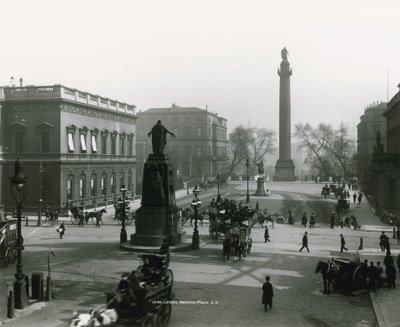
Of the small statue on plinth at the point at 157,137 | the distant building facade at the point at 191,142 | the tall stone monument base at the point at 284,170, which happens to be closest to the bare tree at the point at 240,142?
the distant building facade at the point at 191,142

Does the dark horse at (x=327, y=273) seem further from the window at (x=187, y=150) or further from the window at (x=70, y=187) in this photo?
the window at (x=187, y=150)

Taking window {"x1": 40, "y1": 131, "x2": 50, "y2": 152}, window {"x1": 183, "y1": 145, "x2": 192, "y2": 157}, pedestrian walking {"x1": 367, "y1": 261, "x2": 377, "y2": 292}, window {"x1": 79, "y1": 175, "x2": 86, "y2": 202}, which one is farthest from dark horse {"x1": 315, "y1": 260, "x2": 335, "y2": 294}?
window {"x1": 183, "y1": 145, "x2": 192, "y2": 157}

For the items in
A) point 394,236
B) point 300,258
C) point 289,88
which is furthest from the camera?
point 289,88

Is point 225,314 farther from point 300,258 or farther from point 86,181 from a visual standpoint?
point 86,181

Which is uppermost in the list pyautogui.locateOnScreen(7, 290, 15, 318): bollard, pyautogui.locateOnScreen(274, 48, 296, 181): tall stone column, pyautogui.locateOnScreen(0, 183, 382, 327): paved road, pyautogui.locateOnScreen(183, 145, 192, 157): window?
pyautogui.locateOnScreen(274, 48, 296, 181): tall stone column

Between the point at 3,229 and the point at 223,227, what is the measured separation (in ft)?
37.6

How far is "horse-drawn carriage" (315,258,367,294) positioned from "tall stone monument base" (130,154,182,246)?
9926 mm

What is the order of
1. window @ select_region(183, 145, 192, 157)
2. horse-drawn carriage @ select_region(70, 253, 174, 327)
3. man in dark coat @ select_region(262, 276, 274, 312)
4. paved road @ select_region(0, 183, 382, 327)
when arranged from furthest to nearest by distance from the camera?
window @ select_region(183, 145, 192, 157), man in dark coat @ select_region(262, 276, 274, 312), paved road @ select_region(0, 183, 382, 327), horse-drawn carriage @ select_region(70, 253, 174, 327)

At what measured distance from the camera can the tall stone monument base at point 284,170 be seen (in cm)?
8493

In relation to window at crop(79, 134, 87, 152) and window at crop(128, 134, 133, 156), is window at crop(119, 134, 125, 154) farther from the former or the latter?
window at crop(79, 134, 87, 152)

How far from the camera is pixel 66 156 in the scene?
144ft

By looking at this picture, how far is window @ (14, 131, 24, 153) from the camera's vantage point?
43.9m

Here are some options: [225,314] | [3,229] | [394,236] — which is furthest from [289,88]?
[225,314]

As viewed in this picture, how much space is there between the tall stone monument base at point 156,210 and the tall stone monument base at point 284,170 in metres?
61.0
